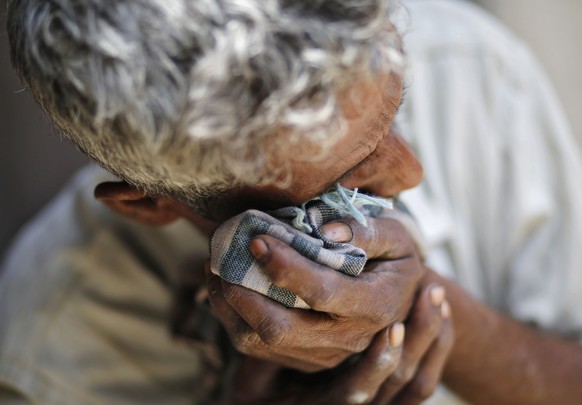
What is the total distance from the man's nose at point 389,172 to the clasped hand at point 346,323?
0.15ft

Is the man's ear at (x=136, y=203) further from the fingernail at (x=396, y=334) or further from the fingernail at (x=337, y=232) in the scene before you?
the fingernail at (x=396, y=334)

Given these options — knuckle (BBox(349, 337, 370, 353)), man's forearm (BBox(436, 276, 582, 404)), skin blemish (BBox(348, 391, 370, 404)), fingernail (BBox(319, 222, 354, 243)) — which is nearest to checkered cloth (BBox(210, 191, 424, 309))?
fingernail (BBox(319, 222, 354, 243))

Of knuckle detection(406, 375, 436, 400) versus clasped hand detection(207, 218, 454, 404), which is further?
knuckle detection(406, 375, 436, 400)

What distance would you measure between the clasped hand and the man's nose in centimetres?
4

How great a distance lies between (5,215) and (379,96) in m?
1.60

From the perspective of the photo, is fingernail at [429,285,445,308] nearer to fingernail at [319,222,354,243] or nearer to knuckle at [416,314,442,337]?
knuckle at [416,314,442,337]

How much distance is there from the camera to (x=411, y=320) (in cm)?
103

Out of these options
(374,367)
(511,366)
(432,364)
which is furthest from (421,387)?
(511,366)

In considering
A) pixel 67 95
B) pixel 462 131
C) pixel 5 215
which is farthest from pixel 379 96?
pixel 5 215

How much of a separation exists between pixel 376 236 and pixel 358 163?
0.10 metres

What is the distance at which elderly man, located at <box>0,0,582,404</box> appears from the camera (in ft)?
2.21

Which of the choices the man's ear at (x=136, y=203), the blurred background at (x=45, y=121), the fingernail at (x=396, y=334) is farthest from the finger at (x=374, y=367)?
the blurred background at (x=45, y=121)

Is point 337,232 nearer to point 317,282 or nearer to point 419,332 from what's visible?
point 317,282

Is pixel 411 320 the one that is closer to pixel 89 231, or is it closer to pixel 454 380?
pixel 454 380
